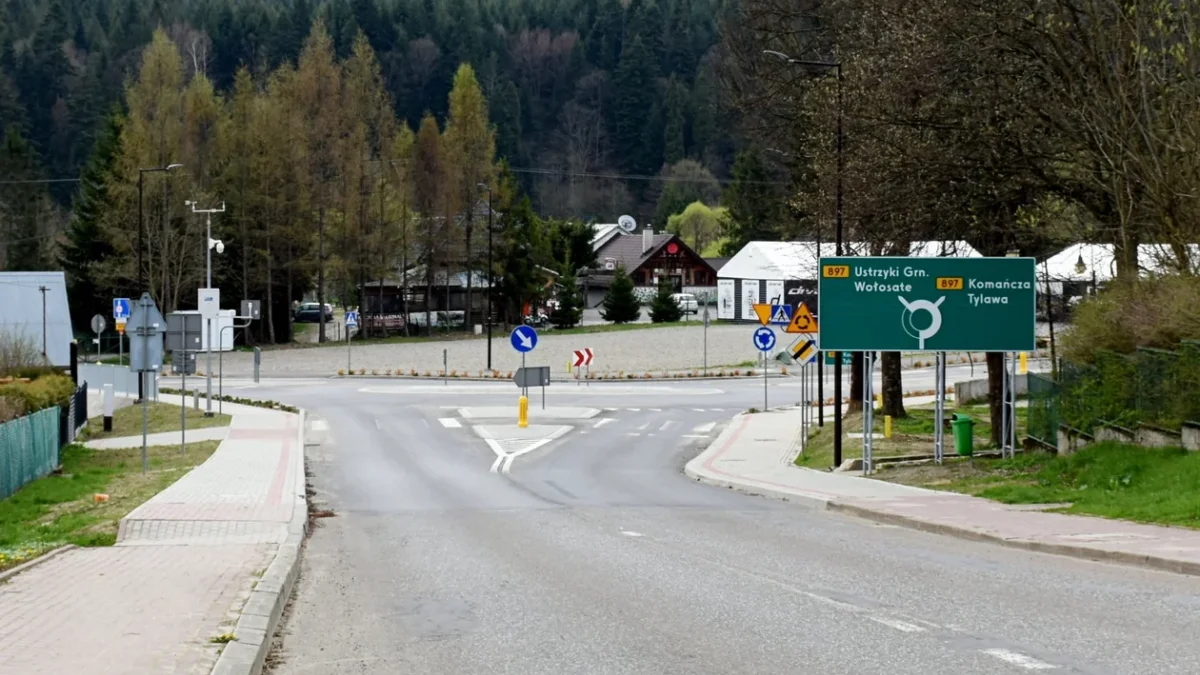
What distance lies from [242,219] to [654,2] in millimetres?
109219

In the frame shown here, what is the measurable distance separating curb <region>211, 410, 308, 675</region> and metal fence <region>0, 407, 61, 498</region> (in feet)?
26.6

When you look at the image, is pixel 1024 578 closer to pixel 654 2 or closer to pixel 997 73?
pixel 997 73

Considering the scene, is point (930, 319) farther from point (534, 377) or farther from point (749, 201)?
point (749, 201)

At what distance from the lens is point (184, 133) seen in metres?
80.9

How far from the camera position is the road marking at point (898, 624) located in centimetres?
988

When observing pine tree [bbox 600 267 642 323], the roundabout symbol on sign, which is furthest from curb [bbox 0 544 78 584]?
pine tree [bbox 600 267 642 323]

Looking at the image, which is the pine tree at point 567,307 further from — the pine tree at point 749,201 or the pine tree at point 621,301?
the pine tree at point 749,201

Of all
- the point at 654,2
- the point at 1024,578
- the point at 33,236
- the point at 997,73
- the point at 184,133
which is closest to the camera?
the point at 1024,578

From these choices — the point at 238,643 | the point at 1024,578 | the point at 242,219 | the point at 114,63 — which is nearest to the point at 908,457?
the point at 1024,578

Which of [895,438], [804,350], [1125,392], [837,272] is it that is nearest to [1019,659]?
[1125,392]

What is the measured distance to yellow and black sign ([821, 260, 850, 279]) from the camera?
25938 millimetres

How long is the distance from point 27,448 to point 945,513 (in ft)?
50.9

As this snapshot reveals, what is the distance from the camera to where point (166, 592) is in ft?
38.1

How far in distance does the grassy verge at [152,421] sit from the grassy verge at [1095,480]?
A: 69.9 feet
